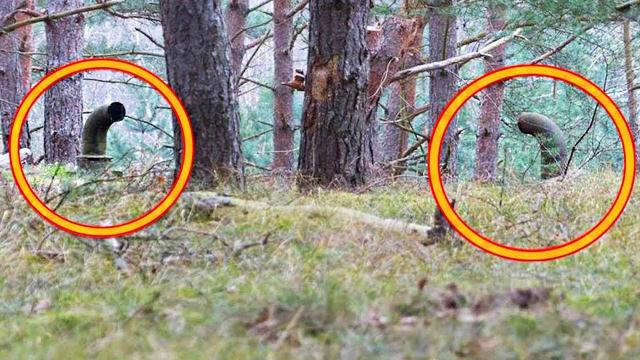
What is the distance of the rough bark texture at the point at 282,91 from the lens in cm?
1167

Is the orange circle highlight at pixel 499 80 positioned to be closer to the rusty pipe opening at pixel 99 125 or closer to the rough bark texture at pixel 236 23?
the rusty pipe opening at pixel 99 125

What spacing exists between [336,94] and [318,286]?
3.49 meters

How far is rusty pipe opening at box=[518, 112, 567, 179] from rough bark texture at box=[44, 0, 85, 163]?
5.81 metres

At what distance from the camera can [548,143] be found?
760cm

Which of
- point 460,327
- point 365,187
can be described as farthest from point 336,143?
point 460,327

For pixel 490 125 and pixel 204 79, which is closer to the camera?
pixel 204 79

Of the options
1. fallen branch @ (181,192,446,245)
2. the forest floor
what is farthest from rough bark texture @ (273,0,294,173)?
fallen branch @ (181,192,446,245)

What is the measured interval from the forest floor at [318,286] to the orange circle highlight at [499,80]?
0.09 m

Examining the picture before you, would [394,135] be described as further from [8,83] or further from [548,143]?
[8,83]

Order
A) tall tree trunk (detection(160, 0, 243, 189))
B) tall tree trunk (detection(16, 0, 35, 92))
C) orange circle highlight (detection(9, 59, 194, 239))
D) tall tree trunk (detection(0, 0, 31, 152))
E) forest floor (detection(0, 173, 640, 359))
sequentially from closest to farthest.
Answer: forest floor (detection(0, 173, 640, 359)), orange circle highlight (detection(9, 59, 194, 239)), tall tree trunk (detection(160, 0, 243, 189)), tall tree trunk (detection(0, 0, 31, 152)), tall tree trunk (detection(16, 0, 35, 92))

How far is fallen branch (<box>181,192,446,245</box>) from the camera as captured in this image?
425cm

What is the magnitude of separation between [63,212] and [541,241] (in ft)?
9.51

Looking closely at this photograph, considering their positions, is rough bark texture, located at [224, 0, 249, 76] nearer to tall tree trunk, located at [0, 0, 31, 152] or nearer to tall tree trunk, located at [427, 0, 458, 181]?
tall tree trunk, located at [0, 0, 31, 152]

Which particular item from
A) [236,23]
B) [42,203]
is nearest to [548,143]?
[42,203]
